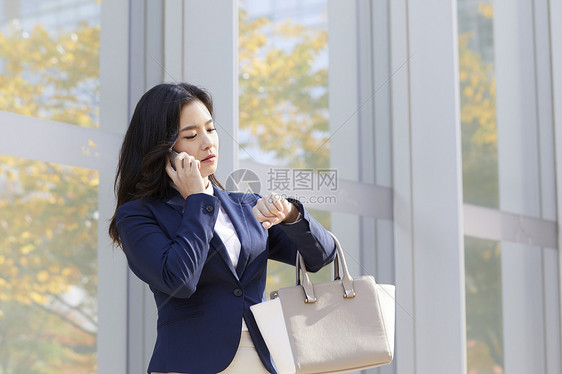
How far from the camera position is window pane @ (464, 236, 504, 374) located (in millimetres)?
3881

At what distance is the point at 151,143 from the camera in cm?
180

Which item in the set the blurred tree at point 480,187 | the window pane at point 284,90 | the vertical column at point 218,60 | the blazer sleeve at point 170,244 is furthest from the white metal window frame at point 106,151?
the blurred tree at point 480,187

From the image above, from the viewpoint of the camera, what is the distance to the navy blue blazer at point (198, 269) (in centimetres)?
164

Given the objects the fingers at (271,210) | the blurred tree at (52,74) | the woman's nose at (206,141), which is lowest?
the fingers at (271,210)

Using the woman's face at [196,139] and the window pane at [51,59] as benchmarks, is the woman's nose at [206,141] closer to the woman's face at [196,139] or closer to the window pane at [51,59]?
the woman's face at [196,139]

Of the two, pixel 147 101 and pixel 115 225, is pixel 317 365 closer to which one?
pixel 115 225

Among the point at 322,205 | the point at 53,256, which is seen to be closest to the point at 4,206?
the point at 53,256

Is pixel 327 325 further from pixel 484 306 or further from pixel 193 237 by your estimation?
pixel 484 306

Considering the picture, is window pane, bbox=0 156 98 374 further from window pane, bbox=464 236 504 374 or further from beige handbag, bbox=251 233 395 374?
window pane, bbox=464 236 504 374

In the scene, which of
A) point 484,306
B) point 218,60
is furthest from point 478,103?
point 218,60

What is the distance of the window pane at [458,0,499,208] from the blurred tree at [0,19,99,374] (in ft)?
7.49

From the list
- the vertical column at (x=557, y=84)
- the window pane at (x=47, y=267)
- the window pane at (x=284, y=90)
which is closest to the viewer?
the window pane at (x=47, y=267)

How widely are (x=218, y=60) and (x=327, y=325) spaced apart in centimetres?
94

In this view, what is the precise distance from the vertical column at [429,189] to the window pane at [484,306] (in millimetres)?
708
